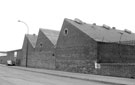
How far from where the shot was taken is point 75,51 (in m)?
30.3

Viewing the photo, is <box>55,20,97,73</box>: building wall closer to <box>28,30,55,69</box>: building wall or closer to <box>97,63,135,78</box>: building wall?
<box>28,30,55,69</box>: building wall

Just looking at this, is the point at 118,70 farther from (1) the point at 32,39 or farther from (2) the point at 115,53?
(1) the point at 32,39

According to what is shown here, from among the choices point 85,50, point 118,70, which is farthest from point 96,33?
point 118,70

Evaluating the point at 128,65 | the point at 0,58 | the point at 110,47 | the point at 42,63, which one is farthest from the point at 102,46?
the point at 0,58

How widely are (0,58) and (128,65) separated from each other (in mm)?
62896

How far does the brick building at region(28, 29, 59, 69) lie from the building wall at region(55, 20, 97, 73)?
2.51 meters

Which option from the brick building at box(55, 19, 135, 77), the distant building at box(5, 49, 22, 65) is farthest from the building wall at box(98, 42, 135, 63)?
the distant building at box(5, 49, 22, 65)

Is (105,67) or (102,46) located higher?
(102,46)

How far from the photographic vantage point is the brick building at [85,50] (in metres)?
26.6

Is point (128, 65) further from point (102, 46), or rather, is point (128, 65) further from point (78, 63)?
point (78, 63)

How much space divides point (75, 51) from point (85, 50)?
2.44m

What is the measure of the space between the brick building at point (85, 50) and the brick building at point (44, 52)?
274cm

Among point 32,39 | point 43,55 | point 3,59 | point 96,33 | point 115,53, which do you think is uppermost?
point 32,39

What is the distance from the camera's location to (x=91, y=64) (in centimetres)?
2661
